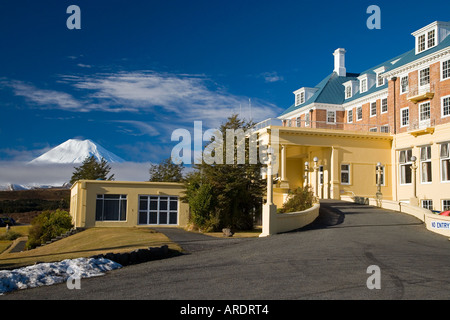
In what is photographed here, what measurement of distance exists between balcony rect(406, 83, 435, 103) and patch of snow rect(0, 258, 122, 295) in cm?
2970

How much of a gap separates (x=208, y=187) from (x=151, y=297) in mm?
18812

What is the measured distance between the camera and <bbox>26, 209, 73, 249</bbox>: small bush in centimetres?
3200

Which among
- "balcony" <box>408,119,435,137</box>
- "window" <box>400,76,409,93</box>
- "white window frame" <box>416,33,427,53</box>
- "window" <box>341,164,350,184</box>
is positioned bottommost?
"window" <box>341,164,350,184</box>

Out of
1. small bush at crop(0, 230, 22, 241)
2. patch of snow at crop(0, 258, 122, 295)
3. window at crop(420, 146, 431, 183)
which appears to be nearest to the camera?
patch of snow at crop(0, 258, 122, 295)

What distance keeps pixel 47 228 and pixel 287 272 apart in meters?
26.5

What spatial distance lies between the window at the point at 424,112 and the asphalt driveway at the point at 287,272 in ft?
63.1

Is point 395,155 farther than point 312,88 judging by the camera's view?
No

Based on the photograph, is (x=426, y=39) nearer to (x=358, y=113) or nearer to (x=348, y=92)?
(x=358, y=113)

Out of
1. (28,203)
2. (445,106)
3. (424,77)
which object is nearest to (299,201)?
(445,106)

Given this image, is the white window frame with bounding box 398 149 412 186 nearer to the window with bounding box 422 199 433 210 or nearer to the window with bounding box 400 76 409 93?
the window with bounding box 422 199 433 210

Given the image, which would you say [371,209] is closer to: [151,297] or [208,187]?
[208,187]

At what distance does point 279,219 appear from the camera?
21.1 meters

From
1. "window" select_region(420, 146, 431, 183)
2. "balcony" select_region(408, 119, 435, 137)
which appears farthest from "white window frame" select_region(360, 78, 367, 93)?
"window" select_region(420, 146, 431, 183)
